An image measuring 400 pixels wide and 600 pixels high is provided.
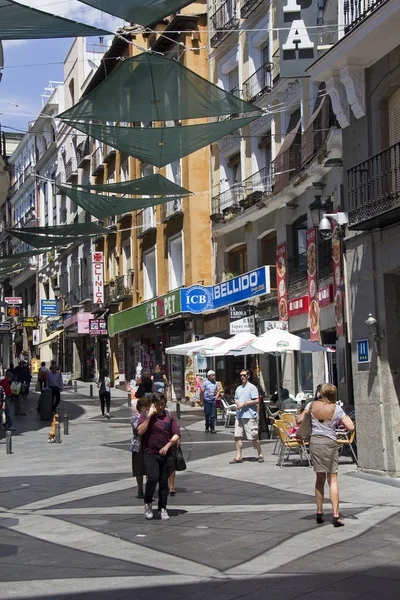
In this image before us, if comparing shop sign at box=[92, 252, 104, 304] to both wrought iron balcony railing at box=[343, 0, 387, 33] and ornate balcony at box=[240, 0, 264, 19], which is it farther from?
wrought iron balcony railing at box=[343, 0, 387, 33]

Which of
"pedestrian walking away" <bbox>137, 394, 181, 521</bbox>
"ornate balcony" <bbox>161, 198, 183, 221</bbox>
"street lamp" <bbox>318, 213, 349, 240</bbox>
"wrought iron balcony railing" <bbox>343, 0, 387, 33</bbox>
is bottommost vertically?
"pedestrian walking away" <bbox>137, 394, 181, 521</bbox>

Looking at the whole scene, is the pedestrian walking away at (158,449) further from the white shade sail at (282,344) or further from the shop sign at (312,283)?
the shop sign at (312,283)

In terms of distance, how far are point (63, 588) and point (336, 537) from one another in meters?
3.27

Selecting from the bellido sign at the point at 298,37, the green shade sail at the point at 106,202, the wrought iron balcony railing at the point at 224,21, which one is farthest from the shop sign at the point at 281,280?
the green shade sail at the point at 106,202

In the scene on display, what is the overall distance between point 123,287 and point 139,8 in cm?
3149

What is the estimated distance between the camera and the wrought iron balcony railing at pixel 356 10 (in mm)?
13867

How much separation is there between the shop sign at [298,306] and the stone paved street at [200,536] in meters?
9.05

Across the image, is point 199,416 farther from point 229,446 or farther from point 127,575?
point 127,575

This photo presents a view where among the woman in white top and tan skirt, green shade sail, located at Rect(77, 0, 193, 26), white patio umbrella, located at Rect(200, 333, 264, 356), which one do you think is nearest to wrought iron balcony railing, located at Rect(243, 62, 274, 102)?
white patio umbrella, located at Rect(200, 333, 264, 356)

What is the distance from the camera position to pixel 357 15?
48.1 feet

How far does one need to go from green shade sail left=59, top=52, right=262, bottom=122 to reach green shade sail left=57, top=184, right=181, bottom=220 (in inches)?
132

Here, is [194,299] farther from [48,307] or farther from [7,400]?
[48,307]

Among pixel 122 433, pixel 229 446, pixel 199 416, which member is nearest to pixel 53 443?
pixel 122 433

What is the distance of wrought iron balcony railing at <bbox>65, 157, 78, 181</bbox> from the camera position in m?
51.5
